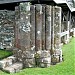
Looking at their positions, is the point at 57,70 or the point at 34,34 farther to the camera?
the point at 34,34

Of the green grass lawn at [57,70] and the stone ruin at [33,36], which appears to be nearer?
the green grass lawn at [57,70]

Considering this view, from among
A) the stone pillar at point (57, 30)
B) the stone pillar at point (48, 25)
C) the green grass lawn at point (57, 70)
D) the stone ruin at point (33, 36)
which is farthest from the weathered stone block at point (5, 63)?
the stone pillar at point (57, 30)

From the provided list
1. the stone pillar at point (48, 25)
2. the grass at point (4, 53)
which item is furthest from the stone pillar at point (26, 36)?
the grass at point (4, 53)

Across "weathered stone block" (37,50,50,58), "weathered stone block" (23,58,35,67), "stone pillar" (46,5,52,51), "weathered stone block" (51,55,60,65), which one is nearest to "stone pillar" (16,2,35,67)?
"weathered stone block" (23,58,35,67)

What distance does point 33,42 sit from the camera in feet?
Result: 29.2

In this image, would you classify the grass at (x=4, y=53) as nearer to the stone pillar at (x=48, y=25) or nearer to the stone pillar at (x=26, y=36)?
the stone pillar at (x=26, y=36)

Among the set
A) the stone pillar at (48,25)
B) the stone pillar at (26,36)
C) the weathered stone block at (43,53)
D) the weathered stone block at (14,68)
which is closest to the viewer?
the weathered stone block at (14,68)

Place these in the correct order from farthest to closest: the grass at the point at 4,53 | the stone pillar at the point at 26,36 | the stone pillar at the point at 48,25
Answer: the grass at the point at 4,53
the stone pillar at the point at 48,25
the stone pillar at the point at 26,36

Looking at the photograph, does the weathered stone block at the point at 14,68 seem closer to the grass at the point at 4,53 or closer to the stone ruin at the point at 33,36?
the stone ruin at the point at 33,36

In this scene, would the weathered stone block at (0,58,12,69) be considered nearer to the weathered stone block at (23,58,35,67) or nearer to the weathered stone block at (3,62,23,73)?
the weathered stone block at (3,62,23,73)

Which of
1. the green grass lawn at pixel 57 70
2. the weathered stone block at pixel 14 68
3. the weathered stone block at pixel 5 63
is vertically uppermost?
the weathered stone block at pixel 5 63

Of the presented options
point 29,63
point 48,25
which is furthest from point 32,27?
point 29,63

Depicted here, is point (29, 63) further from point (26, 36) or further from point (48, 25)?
point (48, 25)

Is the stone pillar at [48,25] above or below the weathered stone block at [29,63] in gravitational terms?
above
